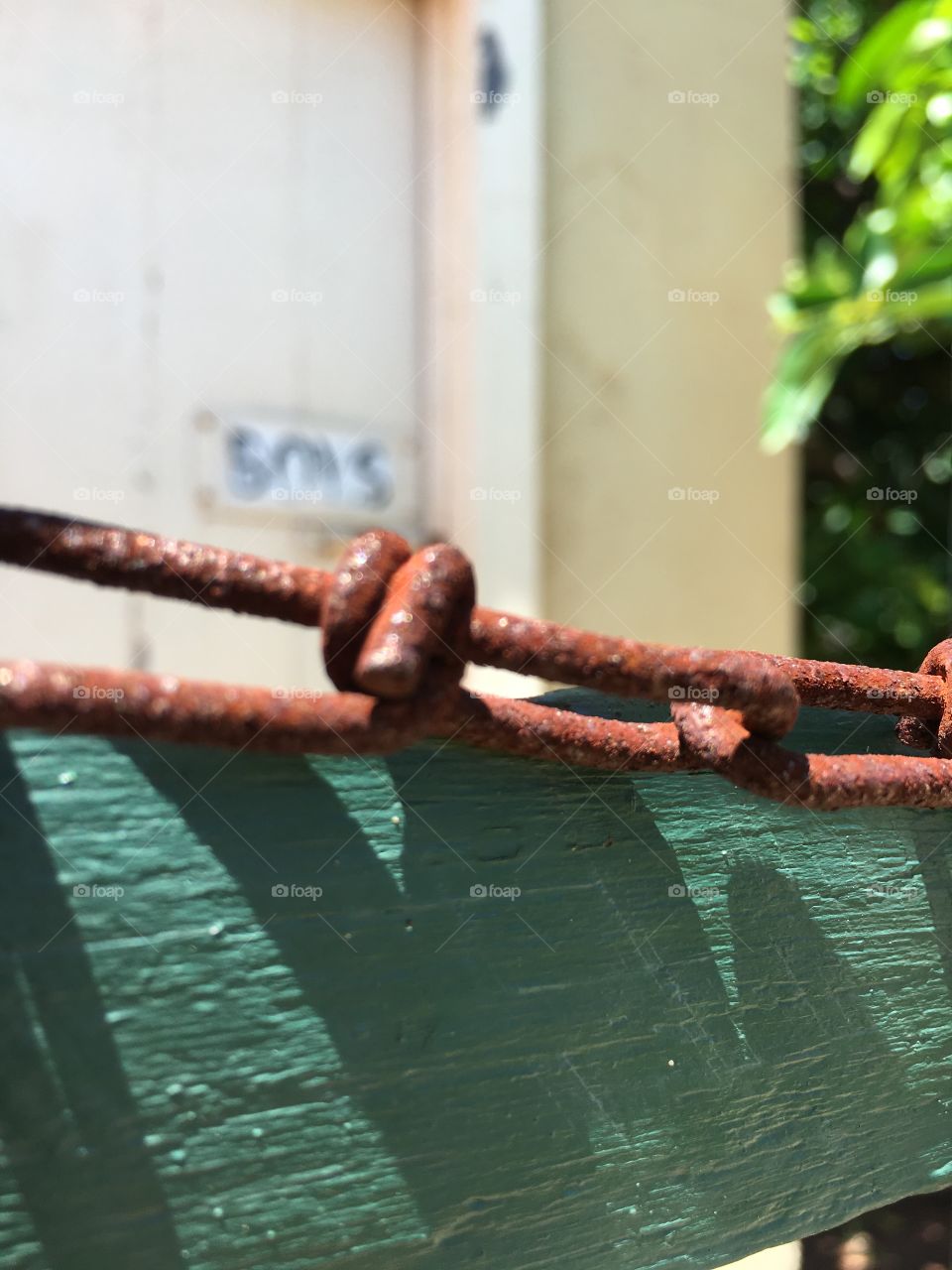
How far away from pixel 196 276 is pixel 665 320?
4.13 feet

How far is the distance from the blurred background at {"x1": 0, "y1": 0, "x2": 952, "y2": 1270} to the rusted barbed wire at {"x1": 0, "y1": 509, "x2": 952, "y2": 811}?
1.98 meters

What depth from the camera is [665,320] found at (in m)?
3.22

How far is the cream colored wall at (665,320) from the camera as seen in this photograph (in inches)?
118

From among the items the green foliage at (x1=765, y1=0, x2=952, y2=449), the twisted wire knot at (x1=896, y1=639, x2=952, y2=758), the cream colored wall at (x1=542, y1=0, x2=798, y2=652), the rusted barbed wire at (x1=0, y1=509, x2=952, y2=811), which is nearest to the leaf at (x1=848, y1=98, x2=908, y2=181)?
the green foliage at (x1=765, y1=0, x2=952, y2=449)

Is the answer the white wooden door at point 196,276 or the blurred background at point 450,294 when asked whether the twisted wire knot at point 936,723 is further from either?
the white wooden door at point 196,276

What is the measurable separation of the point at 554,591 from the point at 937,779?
2353 mm

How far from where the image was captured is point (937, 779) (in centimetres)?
58

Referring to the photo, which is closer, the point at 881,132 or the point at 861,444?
the point at 881,132

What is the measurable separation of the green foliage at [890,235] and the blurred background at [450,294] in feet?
0.03

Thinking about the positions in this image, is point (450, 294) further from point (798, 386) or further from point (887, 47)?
point (887, 47)

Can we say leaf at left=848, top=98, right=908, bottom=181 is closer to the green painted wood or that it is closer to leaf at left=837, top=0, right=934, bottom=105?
leaf at left=837, top=0, right=934, bottom=105

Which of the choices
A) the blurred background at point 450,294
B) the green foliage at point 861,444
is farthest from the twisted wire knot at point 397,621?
the green foliage at point 861,444

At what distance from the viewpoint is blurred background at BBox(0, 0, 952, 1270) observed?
8.38 feet

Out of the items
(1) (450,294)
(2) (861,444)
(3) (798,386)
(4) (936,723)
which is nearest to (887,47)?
(3) (798,386)
